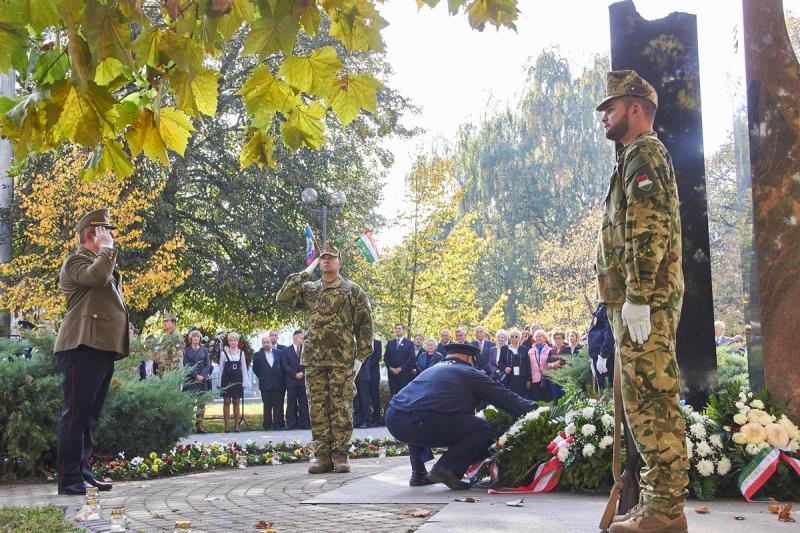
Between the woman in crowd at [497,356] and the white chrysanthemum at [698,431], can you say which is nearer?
the white chrysanthemum at [698,431]

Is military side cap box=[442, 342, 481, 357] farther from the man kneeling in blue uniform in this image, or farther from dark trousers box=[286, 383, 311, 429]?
dark trousers box=[286, 383, 311, 429]

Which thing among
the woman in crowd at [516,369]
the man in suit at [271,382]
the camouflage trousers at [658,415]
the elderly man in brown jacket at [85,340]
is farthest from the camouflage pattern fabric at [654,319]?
the man in suit at [271,382]

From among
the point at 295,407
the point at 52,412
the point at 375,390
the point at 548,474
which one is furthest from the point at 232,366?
the point at 548,474

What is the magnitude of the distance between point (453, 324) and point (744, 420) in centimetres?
2338

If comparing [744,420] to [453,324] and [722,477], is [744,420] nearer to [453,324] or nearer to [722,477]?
[722,477]

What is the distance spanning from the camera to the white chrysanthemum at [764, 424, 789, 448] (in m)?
6.53

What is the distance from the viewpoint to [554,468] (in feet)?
23.5

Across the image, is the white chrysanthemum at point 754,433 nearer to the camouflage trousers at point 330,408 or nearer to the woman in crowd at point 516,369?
the camouflage trousers at point 330,408

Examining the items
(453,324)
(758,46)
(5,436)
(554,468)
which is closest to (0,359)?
(5,436)

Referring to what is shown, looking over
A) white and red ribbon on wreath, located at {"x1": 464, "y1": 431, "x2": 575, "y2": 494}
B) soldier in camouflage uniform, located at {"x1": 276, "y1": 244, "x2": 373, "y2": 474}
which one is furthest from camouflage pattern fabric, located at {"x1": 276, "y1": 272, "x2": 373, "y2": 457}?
white and red ribbon on wreath, located at {"x1": 464, "y1": 431, "x2": 575, "y2": 494}

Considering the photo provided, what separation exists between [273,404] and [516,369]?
5596mm

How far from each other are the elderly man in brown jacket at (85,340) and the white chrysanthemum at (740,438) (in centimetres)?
507

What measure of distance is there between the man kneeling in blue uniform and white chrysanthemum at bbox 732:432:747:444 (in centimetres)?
180

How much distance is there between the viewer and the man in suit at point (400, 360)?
20.5m
